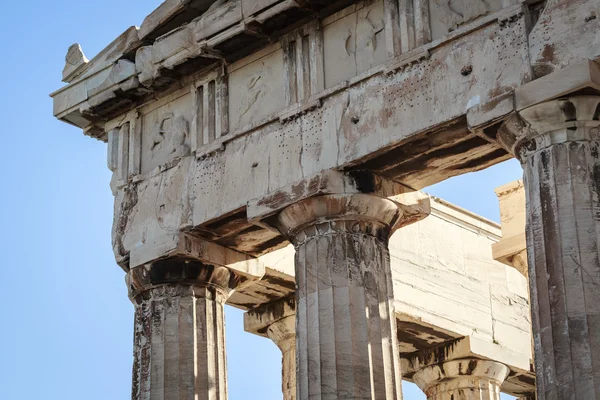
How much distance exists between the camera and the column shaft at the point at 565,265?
60.5 ft

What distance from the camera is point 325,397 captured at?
21.4 meters

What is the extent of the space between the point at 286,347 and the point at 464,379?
386 centimetres

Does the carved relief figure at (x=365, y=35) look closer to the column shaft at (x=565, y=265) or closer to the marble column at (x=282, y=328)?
the column shaft at (x=565, y=265)

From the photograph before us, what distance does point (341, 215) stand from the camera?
22.3 m

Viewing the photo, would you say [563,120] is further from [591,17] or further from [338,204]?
[338,204]

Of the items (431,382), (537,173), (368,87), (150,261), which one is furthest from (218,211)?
(431,382)

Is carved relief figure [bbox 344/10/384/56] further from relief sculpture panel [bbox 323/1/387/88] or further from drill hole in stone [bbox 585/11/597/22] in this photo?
drill hole in stone [bbox 585/11/597/22]

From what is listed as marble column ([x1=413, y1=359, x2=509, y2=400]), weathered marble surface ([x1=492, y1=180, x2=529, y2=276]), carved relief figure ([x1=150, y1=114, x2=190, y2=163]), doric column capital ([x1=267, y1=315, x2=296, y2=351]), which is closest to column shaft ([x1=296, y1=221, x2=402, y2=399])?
carved relief figure ([x1=150, y1=114, x2=190, y2=163])

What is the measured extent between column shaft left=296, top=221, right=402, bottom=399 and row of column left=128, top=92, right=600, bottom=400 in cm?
1

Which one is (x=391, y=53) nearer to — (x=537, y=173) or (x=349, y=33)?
(x=349, y=33)

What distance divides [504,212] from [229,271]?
594 cm

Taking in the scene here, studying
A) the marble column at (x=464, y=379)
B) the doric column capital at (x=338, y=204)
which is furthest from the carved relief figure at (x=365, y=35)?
the marble column at (x=464, y=379)

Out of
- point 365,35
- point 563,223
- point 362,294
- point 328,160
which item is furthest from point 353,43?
point 563,223

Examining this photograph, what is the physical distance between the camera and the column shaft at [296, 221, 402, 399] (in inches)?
846
